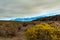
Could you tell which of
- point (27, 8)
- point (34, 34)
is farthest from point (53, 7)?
point (34, 34)

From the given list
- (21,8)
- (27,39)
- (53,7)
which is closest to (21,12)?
(21,8)

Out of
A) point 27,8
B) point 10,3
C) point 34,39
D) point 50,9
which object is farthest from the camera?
point 50,9

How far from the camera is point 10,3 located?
20.5 m

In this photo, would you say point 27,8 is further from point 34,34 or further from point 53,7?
point 34,34

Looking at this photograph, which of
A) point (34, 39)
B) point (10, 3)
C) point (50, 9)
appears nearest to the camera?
point (34, 39)

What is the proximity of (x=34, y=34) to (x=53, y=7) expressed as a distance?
24.3ft

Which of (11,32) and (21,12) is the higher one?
(21,12)

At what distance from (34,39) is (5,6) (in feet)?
19.0

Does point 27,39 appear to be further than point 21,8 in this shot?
No

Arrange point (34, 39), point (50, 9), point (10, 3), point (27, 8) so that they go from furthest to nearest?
point (50, 9)
point (27, 8)
point (10, 3)
point (34, 39)

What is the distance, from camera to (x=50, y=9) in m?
23.8

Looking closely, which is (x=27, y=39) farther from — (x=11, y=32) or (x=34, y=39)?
(x=11, y=32)

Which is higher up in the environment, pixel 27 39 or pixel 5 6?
pixel 5 6

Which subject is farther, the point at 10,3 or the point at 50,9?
the point at 50,9
